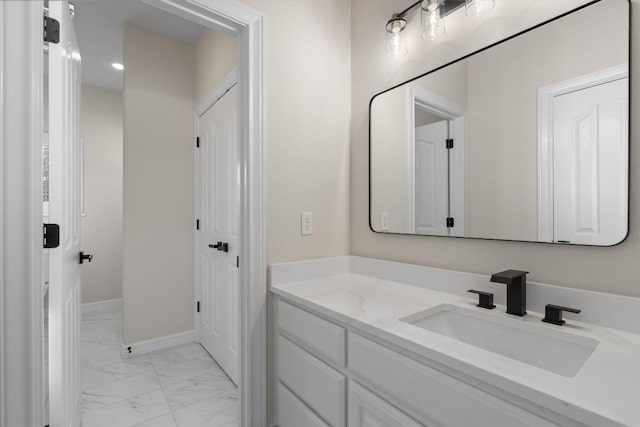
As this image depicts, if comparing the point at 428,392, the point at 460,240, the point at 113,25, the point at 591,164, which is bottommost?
the point at 428,392

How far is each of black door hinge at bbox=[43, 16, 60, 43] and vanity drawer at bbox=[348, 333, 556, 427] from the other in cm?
147

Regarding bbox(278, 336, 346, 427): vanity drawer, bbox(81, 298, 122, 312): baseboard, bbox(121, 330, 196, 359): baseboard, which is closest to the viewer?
bbox(278, 336, 346, 427): vanity drawer

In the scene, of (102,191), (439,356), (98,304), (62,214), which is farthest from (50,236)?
(98,304)

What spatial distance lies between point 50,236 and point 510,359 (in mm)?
1479

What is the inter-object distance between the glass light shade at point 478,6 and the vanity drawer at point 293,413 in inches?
69.3

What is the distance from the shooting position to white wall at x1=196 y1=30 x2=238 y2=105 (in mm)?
2258

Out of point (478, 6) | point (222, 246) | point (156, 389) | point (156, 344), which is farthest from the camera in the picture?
point (156, 344)

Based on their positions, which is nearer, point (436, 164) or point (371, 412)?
point (371, 412)

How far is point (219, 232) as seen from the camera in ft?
7.98

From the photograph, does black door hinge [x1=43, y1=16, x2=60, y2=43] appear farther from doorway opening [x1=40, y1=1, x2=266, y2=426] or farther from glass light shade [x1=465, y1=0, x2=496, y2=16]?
glass light shade [x1=465, y1=0, x2=496, y2=16]

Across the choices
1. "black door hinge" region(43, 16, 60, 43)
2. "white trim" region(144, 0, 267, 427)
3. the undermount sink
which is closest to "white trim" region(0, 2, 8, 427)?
"black door hinge" region(43, 16, 60, 43)

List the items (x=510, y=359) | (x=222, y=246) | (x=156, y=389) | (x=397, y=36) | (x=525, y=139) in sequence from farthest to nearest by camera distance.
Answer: (x=222, y=246) → (x=156, y=389) → (x=397, y=36) → (x=525, y=139) → (x=510, y=359)

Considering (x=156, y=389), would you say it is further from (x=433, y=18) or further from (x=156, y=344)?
(x=433, y=18)

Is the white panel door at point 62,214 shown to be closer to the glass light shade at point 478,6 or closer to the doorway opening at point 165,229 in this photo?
the doorway opening at point 165,229
